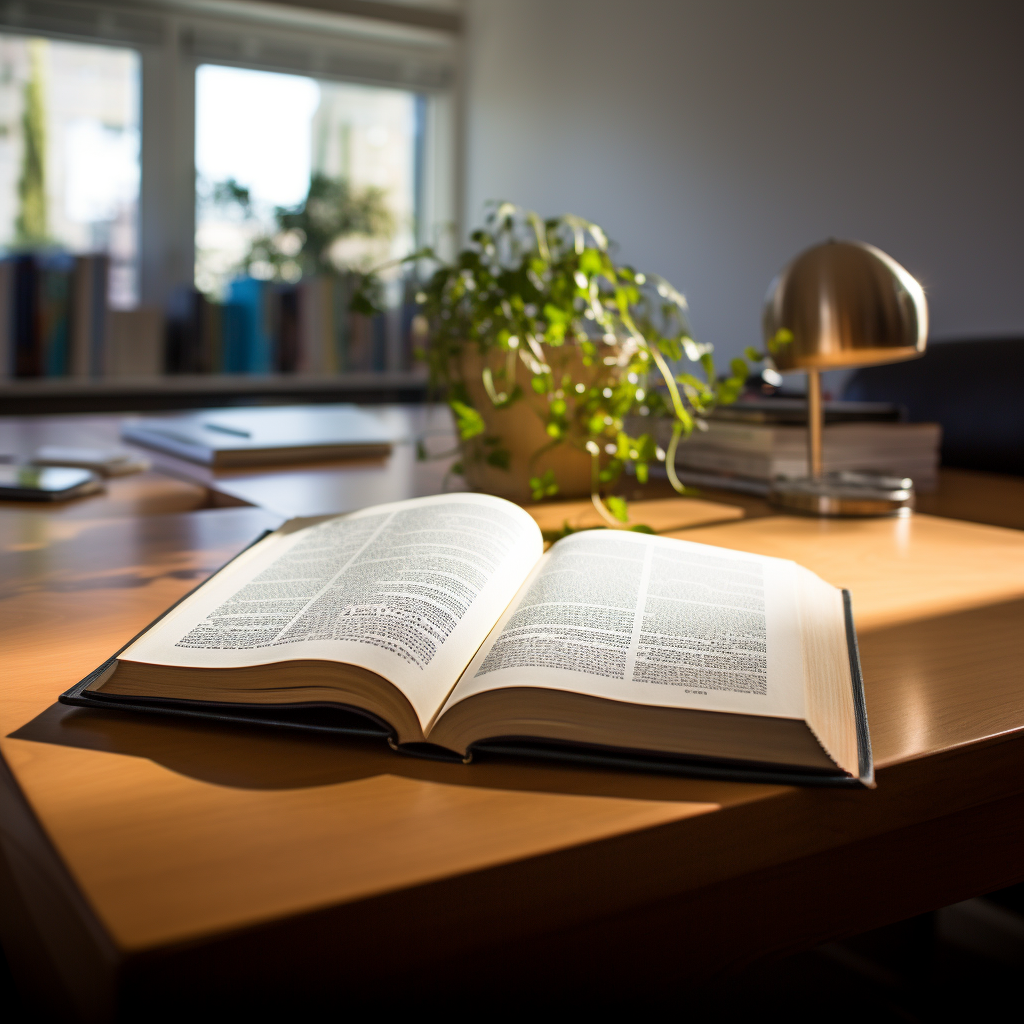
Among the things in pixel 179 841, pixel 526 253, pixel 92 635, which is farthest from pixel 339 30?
Result: pixel 179 841

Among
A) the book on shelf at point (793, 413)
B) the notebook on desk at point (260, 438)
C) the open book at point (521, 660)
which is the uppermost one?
the book on shelf at point (793, 413)

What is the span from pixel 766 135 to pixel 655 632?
7.45 feet

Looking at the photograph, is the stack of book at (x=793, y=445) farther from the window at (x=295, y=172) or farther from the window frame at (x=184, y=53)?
the window at (x=295, y=172)

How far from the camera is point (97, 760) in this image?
15.4 inches

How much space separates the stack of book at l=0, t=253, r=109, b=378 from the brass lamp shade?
2.66 meters

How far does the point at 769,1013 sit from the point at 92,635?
0.69m

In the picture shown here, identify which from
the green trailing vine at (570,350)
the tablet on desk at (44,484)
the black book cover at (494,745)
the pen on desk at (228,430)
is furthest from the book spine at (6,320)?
the black book cover at (494,745)

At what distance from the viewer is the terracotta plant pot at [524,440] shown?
101 cm

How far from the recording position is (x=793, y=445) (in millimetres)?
1135

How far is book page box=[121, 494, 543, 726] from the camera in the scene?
17.0 inches

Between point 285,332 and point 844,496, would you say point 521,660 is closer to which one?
point 844,496

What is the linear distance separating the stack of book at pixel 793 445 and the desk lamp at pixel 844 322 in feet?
0.30

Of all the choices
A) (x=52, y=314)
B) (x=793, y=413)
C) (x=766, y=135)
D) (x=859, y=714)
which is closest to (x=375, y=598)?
(x=859, y=714)

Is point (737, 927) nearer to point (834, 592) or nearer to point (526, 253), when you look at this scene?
point (834, 592)
